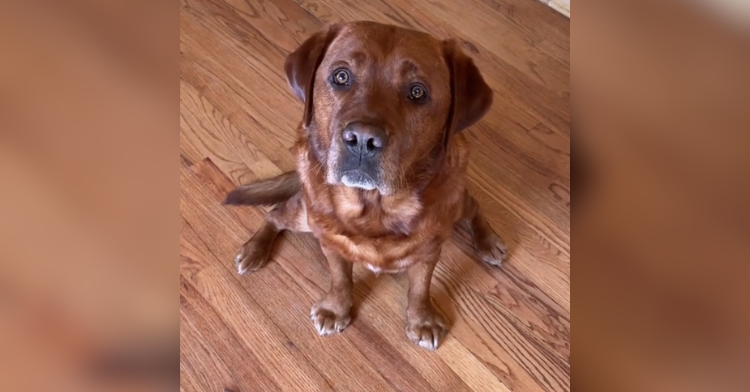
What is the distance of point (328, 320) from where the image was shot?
81.7 inches

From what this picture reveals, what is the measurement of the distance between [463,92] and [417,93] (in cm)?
15

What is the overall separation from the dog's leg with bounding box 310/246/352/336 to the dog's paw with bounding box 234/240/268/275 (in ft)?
0.94

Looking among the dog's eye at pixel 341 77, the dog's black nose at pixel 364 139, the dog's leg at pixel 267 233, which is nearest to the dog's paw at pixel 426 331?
the dog's leg at pixel 267 233

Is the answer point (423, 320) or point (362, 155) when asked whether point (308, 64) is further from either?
point (423, 320)

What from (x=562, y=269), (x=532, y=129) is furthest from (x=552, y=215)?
(x=532, y=129)

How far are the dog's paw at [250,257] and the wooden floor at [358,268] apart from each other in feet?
0.13

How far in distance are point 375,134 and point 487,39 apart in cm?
171

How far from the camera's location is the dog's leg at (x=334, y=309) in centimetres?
203

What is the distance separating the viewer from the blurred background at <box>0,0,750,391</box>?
58cm

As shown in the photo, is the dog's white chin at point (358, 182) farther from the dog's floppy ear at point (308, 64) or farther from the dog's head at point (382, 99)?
the dog's floppy ear at point (308, 64)
